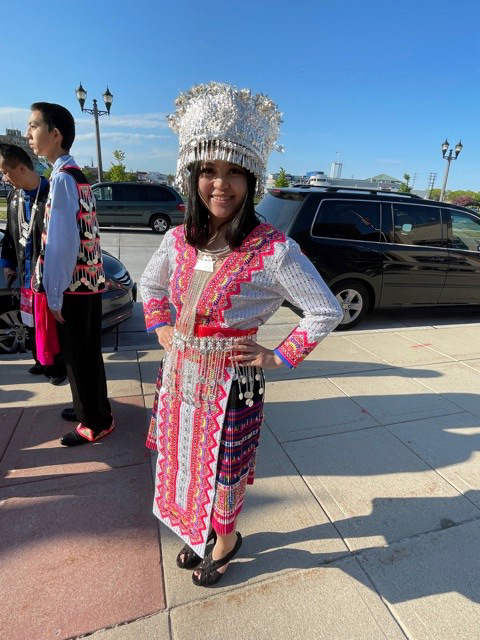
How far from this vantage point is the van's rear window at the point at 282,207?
4994 millimetres

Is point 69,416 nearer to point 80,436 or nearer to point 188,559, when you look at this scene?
point 80,436

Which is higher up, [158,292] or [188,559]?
[158,292]

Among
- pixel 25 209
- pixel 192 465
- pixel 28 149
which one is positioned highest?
pixel 28 149

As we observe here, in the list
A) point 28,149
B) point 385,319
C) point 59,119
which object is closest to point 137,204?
point 385,319

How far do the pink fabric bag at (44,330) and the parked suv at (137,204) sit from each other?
11.6 m

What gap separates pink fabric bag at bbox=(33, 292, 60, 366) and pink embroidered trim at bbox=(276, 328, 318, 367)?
1.61 metres

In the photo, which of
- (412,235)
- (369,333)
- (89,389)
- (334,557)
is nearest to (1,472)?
(89,389)

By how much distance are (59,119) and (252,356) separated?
1.81 m

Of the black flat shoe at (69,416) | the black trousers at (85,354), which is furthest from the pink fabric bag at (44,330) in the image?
the black flat shoe at (69,416)

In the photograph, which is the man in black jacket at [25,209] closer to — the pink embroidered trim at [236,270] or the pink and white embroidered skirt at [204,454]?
the pink and white embroidered skirt at [204,454]

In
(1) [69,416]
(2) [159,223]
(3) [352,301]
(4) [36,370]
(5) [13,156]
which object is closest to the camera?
(5) [13,156]

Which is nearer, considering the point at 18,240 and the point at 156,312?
the point at 156,312

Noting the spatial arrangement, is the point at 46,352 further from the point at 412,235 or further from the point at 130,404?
the point at 412,235

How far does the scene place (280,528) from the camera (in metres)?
2.03
